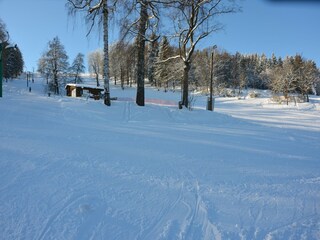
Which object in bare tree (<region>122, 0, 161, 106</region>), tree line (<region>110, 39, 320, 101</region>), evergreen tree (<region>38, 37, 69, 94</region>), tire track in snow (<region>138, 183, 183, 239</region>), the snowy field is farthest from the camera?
tree line (<region>110, 39, 320, 101</region>)

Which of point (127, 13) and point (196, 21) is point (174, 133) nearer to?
point (127, 13)

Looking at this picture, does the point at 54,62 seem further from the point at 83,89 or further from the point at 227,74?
the point at 227,74

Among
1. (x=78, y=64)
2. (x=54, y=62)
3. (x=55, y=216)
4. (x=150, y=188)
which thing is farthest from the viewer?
(x=78, y=64)

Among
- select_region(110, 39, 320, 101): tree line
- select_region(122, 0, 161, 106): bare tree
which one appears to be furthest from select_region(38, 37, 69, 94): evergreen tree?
select_region(122, 0, 161, 106): bare tree

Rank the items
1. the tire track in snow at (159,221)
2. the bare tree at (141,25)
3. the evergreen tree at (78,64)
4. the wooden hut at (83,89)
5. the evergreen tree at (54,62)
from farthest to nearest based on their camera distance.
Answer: the evergreen tree at (78,64)
the evergreen tree at (54,62)
the wooden hut at (83,89)
the bare tree at (141,25)
the tire track in snow at (159,221)

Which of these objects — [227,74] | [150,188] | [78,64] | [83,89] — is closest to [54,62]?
[83,89]

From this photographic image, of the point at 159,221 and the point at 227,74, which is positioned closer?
the point at 159,221

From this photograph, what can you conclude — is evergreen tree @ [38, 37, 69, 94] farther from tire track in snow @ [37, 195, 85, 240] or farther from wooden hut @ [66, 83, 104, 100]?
tire track in snow @ [37, 195, 85, 240]

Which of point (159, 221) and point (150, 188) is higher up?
point (150, 188)

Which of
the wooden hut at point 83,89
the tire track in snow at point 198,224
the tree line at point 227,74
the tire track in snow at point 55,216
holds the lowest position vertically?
the tire track in snow at point 198,224

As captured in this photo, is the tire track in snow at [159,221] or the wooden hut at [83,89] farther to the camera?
the wooden hut at [83,89]

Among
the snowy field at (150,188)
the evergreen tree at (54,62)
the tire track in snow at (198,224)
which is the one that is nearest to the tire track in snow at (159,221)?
the snowy field at (150,188)

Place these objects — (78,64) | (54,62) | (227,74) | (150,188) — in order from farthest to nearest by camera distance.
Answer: (227,74)
(78,64)
(54,62)
(150,188)

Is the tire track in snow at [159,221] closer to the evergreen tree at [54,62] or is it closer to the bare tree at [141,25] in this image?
the bare tree at [141,25]
